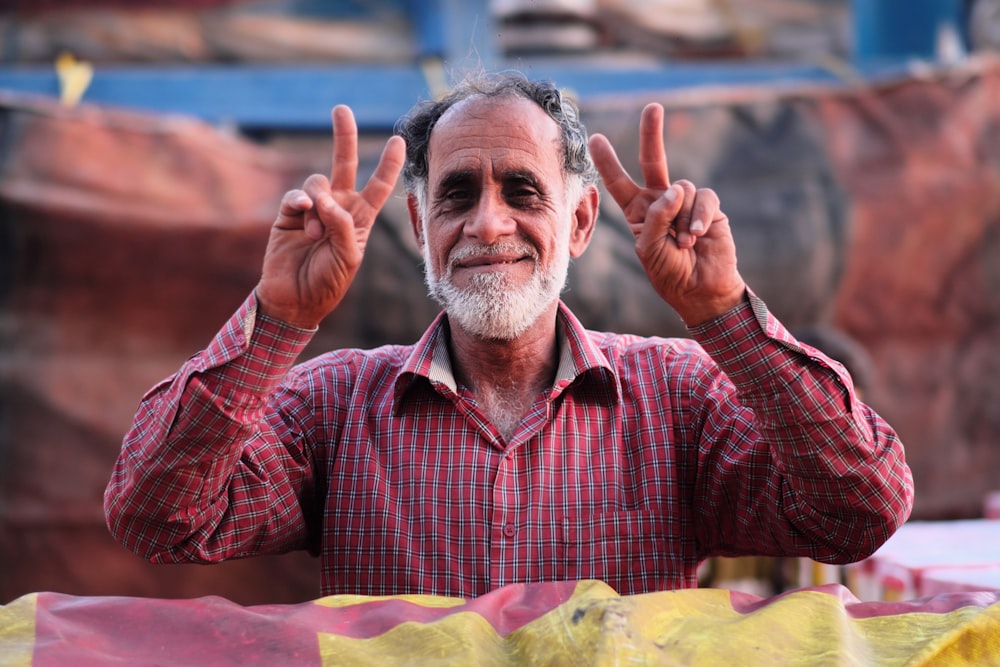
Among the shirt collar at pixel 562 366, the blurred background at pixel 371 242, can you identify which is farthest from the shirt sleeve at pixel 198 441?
the blurred background at pixel 371 242

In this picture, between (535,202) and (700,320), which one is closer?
(700,320)

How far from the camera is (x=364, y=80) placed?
415 cm

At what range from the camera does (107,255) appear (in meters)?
3.51

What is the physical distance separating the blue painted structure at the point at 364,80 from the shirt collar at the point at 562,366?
2.02 meters

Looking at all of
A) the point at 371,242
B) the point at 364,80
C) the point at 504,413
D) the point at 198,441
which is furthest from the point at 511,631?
the point at 364,80

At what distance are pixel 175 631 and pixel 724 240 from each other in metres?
1.02

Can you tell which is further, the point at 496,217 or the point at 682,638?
the point at 496,217

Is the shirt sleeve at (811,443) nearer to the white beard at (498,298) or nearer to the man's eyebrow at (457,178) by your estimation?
the white beard at (498,298)

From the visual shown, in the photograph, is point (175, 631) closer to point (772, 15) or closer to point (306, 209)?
point (306, 209)

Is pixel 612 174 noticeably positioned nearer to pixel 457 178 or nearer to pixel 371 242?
pixel 457 178

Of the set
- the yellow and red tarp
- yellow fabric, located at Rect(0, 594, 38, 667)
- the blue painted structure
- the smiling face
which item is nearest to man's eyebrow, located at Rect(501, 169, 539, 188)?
the smiling face

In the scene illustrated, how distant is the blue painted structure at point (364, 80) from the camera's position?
13.5 ft

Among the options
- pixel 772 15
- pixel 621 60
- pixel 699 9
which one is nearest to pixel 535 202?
pixel 621 60

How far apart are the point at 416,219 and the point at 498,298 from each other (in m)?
0.41
